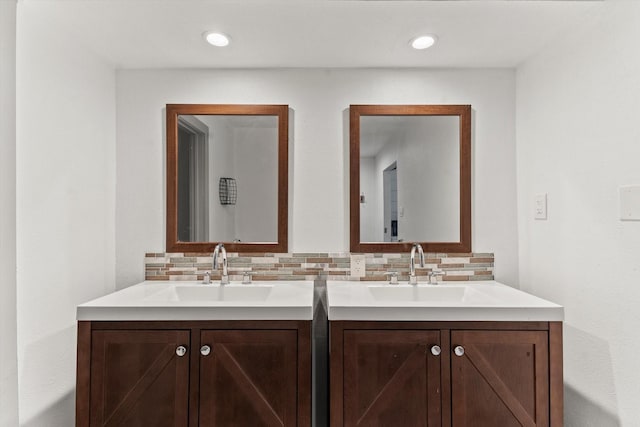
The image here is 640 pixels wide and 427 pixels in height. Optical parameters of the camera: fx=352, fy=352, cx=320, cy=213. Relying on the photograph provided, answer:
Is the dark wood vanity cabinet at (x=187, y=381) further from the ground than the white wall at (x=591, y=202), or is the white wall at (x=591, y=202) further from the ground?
the white wall at (x=591, y=202)

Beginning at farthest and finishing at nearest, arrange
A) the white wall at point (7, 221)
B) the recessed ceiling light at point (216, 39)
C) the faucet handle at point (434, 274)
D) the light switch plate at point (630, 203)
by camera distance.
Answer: the faucet handle at point (434, 274) < the recessed ceiling light at point (216, 39) < the light switch plate at point (630, 203) < the white wall at point (7, 221)

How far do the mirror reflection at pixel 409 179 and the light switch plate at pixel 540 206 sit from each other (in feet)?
1.20

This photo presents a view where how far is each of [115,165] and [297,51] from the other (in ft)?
3.82

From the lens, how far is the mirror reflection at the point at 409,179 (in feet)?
6.24

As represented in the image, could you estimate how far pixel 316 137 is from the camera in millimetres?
1949

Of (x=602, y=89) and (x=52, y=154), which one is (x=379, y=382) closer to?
(x=602, y=89)

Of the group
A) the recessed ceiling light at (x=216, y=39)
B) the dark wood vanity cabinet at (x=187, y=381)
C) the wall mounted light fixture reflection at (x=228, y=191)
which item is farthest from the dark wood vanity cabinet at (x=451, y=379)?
the recessed ceiling light at (x=216, y=39)

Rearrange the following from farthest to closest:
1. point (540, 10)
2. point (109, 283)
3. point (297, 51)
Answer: point (109, 283)
point (297, 51)
point (540, 10)

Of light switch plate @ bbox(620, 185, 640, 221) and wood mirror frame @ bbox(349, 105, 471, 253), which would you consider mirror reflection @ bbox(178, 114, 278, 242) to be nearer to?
wood mirror frame @ bbox(349, 105, 471, 253)

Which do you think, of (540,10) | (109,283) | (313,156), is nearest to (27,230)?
(109,283)

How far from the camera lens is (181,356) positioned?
52.4 inches

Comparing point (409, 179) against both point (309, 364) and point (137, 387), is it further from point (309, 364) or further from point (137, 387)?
point (137, 387)

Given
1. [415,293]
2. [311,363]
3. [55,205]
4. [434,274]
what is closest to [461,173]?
[434,274]

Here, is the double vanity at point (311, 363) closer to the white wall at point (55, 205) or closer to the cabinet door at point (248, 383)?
the cabinet door at point (248, 383)
